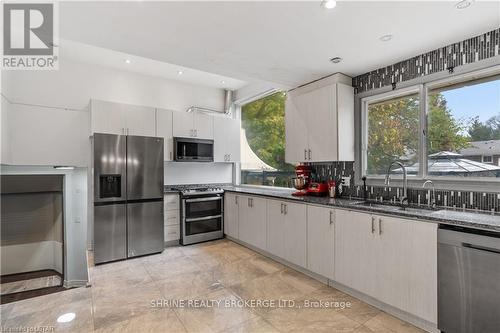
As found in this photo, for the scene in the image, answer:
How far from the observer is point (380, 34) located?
2.30 meters

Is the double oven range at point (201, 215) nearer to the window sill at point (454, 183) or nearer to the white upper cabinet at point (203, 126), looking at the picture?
the white upper cabinet at point (203, 126)

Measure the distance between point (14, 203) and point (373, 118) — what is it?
4385 mm

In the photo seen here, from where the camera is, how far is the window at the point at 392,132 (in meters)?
2.87

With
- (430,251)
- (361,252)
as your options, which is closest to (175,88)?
(361,252)

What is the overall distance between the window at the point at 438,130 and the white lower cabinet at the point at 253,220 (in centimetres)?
161

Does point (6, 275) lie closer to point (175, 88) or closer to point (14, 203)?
point (14, 203)

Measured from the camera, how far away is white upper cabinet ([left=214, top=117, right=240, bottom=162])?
16.5 feet

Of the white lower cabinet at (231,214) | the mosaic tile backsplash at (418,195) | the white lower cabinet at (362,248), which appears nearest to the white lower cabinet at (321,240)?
the white lower cabinet at (362,248)

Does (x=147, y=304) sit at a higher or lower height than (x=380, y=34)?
lower

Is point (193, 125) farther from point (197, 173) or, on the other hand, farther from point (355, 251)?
point (355, 251)

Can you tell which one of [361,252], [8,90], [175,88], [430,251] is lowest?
[361,252]

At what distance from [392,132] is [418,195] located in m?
0.82

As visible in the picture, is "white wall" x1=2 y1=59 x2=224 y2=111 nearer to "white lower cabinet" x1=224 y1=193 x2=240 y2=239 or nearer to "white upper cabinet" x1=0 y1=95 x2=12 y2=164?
"white upper cabinet" x1=0 y1=95 x2=12 y2=164

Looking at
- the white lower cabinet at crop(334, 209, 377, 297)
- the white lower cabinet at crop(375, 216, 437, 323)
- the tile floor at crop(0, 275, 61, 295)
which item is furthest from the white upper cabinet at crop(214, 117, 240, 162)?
the white lower cabinet at crop(375, 216, 437, 323)
